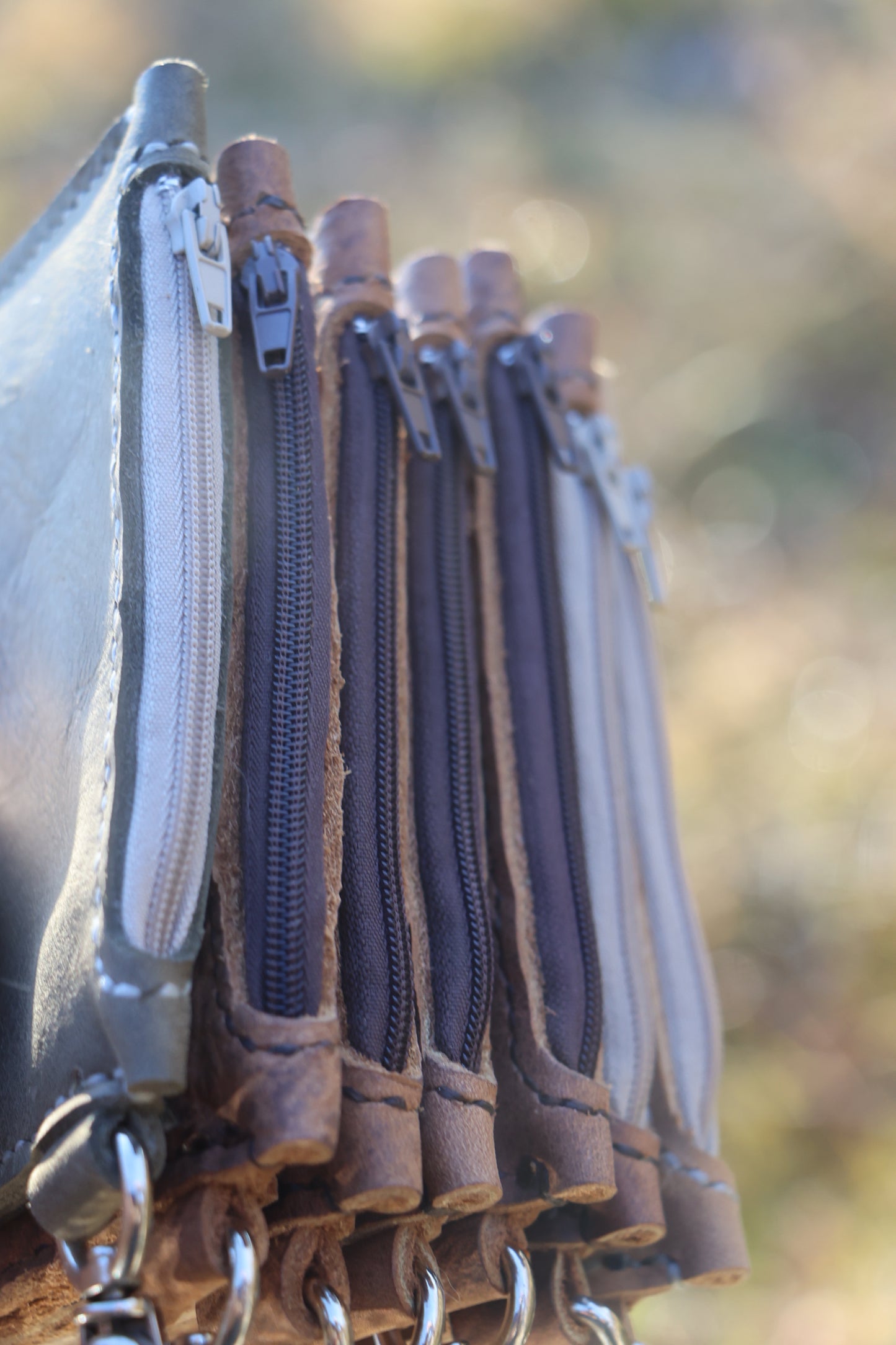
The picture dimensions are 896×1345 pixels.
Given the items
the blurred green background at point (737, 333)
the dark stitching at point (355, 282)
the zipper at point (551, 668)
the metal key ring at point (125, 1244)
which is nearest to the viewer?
the metal key ring at point (125, 1244)

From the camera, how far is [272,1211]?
0.64 metres

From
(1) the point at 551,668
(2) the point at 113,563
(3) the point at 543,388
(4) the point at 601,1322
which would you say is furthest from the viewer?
(3) the point at 543,388

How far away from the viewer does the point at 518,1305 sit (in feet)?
2.33

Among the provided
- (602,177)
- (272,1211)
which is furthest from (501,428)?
(602,177)

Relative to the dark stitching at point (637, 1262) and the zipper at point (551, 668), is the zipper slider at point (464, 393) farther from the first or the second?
the dark stitching at point (637, 1262)

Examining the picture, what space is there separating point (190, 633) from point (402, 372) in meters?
0.31

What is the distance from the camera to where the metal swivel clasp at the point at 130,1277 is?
1.80 ft

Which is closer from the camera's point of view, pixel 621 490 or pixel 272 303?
pixel 272 303

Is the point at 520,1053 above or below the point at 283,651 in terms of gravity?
below

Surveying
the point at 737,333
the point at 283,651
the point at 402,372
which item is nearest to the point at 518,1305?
the point at 283,651

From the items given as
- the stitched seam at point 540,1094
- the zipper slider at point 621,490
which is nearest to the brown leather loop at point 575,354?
the zipper slider at point 621,490

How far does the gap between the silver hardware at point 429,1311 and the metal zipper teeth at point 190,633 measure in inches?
11.0

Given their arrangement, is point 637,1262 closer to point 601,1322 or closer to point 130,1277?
point 601,1322

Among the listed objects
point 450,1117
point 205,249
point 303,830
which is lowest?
point 450,1117
